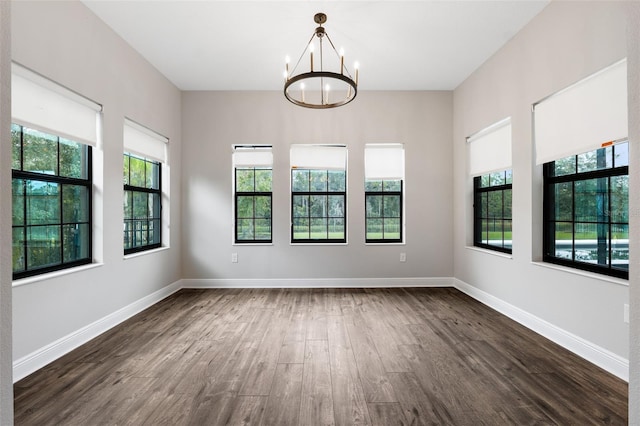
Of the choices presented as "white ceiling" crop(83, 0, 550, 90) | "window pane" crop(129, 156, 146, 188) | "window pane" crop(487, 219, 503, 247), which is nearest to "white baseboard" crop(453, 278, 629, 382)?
"window pane" crop(487, 219, 503, 247)

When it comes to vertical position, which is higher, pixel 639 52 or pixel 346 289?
pixel 639 52

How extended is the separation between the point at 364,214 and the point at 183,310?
2.81m

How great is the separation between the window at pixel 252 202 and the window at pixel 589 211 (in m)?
3.55

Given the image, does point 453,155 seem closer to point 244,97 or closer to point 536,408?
point 244,97

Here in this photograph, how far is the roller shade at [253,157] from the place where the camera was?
4789mm

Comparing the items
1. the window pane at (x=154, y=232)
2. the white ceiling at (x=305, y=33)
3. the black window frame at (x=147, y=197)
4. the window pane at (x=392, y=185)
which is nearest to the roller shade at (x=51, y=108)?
the black window frame at (x=147, y=197)

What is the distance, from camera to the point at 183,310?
372cm

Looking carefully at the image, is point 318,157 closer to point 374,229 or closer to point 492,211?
point 374,229

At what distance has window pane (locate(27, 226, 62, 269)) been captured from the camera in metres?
2.44

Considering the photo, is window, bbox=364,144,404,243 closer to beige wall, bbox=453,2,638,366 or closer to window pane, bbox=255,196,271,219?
beige wall, bbox=453,2,638,366

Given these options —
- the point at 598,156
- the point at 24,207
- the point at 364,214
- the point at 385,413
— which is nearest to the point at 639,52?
the point at 385,413

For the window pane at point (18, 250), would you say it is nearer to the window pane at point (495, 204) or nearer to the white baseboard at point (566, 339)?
the white baseboard at point (566, 339)

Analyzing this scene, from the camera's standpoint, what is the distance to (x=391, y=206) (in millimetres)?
4930

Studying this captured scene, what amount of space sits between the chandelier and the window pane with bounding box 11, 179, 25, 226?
2235mm
